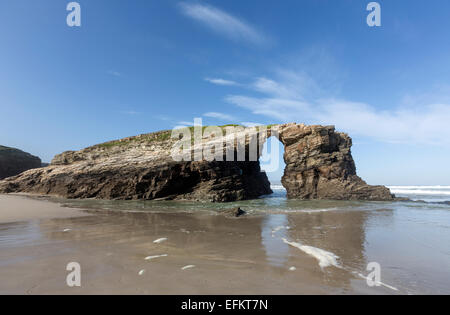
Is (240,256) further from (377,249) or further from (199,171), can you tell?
(199,171)

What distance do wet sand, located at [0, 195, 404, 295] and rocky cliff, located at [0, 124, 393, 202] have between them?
14.4 m

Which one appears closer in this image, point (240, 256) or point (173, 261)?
point (173, 261)

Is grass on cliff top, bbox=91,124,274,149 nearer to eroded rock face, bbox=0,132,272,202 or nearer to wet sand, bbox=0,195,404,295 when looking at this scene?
eroded rock face, bbox=0,132,272,202

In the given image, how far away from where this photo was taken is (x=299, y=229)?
8062 mm

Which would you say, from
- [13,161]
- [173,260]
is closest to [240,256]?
[173,260]

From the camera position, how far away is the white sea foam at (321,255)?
450cm

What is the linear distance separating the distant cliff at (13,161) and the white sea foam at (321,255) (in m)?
51.4

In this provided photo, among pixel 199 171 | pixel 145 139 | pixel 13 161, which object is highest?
pixel 145 139

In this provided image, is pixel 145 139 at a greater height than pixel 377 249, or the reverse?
pixel 145 139

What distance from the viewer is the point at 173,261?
441cm

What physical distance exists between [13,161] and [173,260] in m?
51.4

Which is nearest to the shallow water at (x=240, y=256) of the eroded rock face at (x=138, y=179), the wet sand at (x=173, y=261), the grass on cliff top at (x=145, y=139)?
the wet sand at (x=173, y=261)

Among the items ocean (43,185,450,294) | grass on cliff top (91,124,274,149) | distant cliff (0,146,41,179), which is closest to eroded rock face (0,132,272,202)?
grass on cliff top (91,124,274,149)
